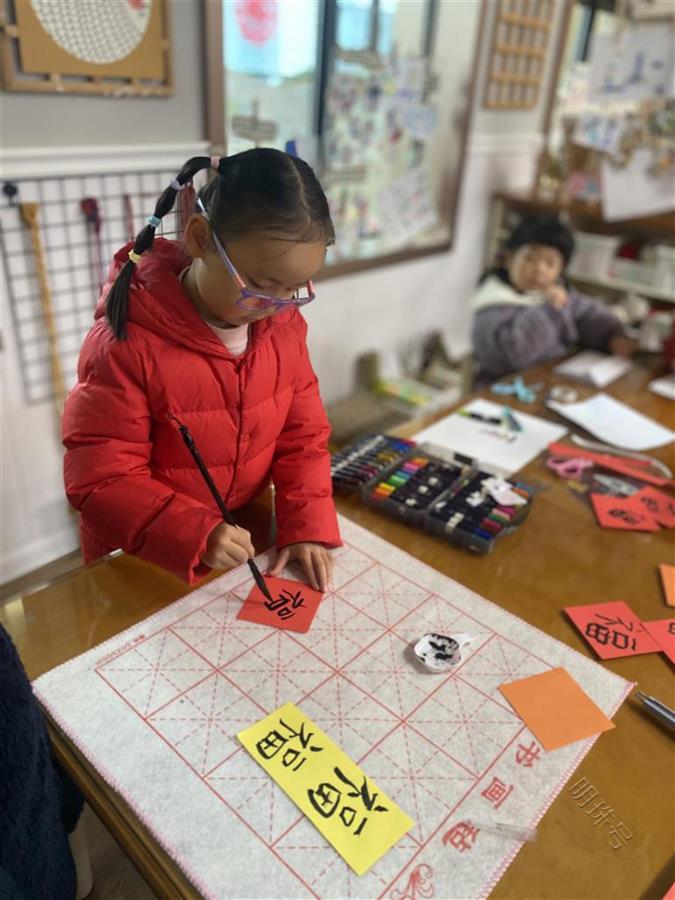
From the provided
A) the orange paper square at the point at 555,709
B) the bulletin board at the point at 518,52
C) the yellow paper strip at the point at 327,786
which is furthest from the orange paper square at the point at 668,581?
the bulletin board at the point at 518,52

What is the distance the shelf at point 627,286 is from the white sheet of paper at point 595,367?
0.78 m

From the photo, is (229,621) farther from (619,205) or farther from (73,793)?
(619,205)

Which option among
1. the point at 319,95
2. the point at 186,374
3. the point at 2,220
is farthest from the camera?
the point at 319,95

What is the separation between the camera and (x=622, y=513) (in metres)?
1.14

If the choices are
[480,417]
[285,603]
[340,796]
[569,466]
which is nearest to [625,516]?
[569,466]

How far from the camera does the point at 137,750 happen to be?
2.16 ft

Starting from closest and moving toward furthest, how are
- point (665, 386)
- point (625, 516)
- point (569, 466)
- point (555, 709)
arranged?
point (555, 709), point (625, 516), point (569, 466), point (665, 386)

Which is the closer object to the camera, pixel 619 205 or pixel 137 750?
pixel 137 750

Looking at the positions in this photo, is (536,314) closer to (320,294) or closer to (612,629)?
(320,294)

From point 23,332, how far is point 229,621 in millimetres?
1198

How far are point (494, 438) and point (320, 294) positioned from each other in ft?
4.17

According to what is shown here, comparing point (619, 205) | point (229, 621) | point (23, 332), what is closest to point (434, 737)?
point (229, 621)

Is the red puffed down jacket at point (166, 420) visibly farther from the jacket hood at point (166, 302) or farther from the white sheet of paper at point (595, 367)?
the white sheet of paper at point (595, 367)

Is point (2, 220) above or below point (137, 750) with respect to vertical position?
above
